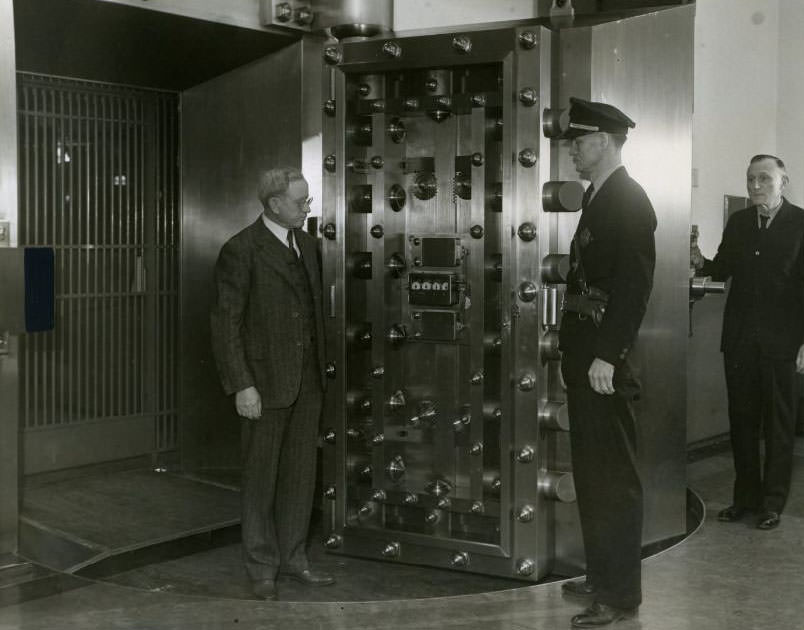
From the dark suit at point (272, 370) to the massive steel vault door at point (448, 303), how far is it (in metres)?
0.40

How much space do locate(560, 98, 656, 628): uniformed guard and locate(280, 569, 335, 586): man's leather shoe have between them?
107cm

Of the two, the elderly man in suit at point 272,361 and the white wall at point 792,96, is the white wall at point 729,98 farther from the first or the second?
the elderly man in suit at point 272,361

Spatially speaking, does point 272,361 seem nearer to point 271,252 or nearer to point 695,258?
point 271,252

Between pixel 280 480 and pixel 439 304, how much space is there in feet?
3.11

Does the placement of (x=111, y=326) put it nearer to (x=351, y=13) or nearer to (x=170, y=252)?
(x=170, y=252)

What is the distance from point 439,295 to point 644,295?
1037 mm

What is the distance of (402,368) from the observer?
4.35 meters

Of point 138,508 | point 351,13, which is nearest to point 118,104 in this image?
point 351,13

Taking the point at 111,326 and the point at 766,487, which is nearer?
the point at 766,487

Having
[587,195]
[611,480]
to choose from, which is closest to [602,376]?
[611,480]

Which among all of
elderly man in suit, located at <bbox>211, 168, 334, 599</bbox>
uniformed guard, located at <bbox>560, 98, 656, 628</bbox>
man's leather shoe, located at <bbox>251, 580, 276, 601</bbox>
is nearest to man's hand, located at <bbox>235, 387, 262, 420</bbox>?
elderly man in suit, located at <bbox>211, 168, 334, 599</bbox>

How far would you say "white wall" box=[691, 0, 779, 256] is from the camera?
21.9 ft

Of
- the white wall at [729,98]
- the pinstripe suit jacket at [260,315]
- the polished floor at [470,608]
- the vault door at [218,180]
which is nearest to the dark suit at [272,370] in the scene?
the pinstripe suit jacket at [260,315]

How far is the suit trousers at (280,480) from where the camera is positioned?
3.85m
